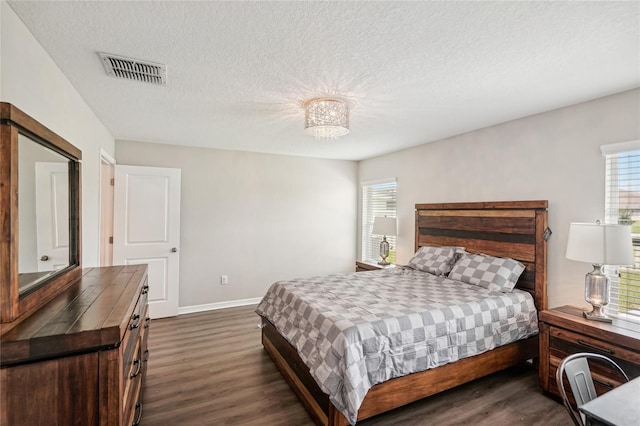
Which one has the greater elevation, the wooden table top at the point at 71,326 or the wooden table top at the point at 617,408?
the wooden table top at the point at 71,326

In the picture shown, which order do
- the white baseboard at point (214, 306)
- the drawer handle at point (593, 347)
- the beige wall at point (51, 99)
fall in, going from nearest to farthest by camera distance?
the beige wall at point (51, 99) → the drawer handle at point (593, 347) → the white baseboard at point (214, 306)

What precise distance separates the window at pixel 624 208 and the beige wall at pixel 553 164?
6 cm

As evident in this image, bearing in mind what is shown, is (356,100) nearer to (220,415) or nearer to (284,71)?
(284,71)

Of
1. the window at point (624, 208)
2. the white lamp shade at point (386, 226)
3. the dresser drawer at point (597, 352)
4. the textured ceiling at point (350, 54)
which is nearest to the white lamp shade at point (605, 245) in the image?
the window at point (624, 208)

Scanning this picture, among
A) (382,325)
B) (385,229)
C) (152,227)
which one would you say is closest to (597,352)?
(382,325)

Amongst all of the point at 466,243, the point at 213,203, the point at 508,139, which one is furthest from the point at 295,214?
the point at 508,139

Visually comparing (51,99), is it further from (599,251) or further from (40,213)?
(599,251)

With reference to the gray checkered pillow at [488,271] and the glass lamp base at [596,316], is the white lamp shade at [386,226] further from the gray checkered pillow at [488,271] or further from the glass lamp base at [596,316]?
the glass lamp base at [596,316]

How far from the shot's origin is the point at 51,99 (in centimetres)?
194

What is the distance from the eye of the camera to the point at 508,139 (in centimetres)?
321

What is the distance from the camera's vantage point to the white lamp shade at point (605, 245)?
2104mm

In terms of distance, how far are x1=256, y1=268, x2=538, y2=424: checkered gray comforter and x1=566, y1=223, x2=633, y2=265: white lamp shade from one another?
0.74 m

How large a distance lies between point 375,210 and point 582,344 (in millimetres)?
3431

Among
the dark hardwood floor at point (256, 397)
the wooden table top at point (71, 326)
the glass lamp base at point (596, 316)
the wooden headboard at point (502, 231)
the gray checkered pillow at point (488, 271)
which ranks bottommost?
the dark hardwood floor at point (256, 397)
